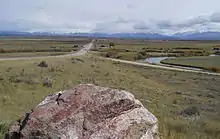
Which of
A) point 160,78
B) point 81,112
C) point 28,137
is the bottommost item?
point 160,78

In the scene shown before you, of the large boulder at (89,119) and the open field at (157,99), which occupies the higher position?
the large boulder at (89,119)

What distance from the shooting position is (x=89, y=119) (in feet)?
20.7

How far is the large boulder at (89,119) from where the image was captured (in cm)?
605

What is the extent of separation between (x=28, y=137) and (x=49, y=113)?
1.97ft

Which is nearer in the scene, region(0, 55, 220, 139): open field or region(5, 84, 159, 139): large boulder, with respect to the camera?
region(5, 84, 159, 139): large boulder

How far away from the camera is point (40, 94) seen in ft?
67.3

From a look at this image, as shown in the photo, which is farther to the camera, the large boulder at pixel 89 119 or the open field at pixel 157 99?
the open field at pixel 157 99

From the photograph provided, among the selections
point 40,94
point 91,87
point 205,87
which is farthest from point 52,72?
point 91,87

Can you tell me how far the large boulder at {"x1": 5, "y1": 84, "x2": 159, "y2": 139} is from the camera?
6047 mm

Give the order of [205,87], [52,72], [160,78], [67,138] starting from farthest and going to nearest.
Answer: [160,78]
[205,87]
[52,72]
[67,138]

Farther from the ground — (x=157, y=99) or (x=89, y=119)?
(x=89, y=119)

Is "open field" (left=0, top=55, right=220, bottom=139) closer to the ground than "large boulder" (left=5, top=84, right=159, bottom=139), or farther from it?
closer to the ground

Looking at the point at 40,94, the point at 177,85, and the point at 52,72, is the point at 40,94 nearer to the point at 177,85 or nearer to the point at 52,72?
the point at 52,72

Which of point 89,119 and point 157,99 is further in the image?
point 157,99
